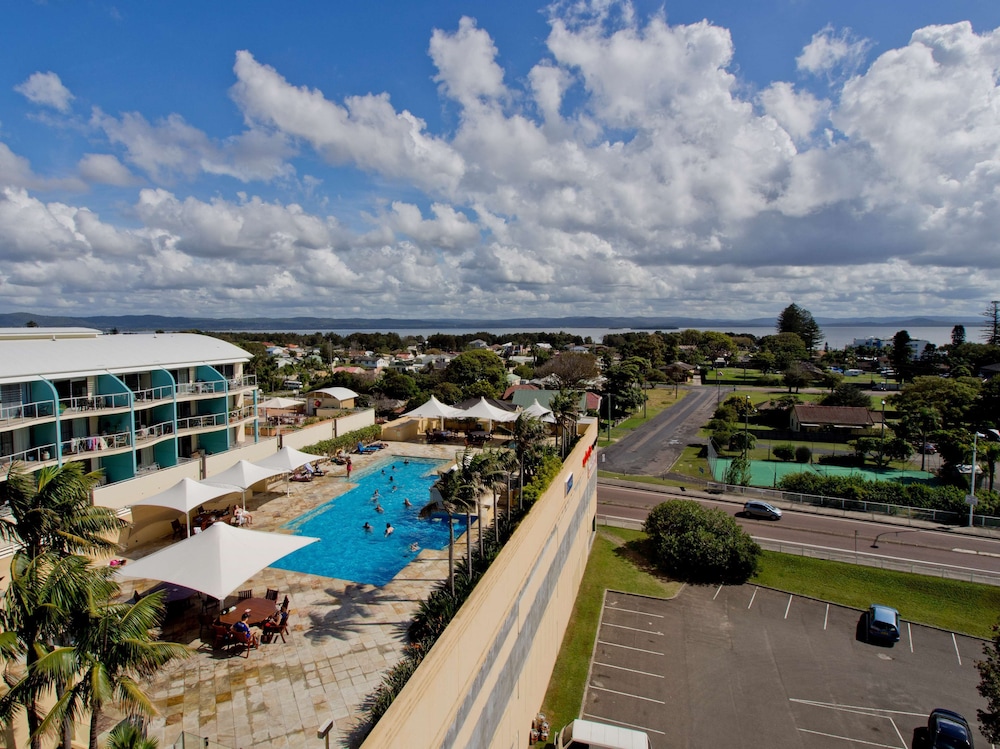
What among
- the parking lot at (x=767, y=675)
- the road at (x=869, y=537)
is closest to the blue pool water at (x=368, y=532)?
the parking lot at (x=767, y=675)

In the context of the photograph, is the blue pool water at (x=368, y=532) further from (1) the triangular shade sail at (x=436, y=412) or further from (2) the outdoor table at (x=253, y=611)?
(1) the triangular shade sail at (x=436, y=412)

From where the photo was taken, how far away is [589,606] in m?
24.9

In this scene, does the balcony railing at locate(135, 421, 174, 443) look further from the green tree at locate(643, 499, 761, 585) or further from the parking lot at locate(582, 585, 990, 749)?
the green tree at locate(643, 499, 761, 585)

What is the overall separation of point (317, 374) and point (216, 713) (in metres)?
84.2

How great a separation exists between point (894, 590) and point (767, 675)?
1002cm

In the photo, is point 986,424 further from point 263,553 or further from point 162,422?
point 162,422

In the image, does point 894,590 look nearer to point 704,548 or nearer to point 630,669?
point 704,548

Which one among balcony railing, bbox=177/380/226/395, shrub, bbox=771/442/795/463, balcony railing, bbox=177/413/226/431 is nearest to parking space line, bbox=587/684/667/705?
balcony railing, bbox=177/413/226/431

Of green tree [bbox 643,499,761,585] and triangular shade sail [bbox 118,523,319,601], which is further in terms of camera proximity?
green tree [bbox 643,499,761,585]

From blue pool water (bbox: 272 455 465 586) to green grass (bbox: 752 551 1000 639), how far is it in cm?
1629

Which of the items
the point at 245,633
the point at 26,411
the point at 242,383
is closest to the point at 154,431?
the point at 26,411

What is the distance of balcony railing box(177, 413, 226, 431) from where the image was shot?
30.1 metres

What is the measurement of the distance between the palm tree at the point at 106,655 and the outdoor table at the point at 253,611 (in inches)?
262

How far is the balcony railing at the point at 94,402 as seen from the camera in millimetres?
24094
